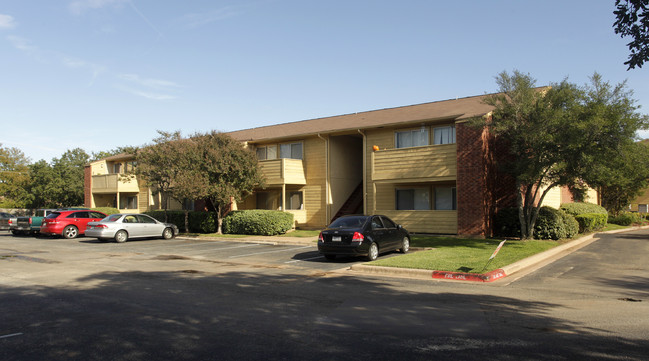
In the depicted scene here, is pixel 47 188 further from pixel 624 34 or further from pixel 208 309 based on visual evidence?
pixel 624 34

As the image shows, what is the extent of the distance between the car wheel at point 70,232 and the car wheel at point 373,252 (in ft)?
59.9

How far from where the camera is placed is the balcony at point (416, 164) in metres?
21.2

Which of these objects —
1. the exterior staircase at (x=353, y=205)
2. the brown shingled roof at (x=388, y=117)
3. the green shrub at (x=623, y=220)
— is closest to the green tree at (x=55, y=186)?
the brown shingled roof at (x=388, y=117)

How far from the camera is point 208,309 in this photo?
7867 millimetres

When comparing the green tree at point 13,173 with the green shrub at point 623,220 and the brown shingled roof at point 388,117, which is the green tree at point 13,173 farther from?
the green shrub at point 623,220

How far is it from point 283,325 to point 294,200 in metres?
21.4

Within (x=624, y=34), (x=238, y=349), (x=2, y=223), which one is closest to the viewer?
(x=238, y=349)

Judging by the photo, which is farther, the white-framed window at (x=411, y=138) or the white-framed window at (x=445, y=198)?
the white-framed window at (x=411, y=138)

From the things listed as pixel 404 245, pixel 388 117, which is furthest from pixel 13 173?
pixel 404 245

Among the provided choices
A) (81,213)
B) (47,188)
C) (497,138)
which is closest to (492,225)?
(497,138)

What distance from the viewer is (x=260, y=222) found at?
80.6ft

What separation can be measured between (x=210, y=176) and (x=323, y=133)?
657 cm

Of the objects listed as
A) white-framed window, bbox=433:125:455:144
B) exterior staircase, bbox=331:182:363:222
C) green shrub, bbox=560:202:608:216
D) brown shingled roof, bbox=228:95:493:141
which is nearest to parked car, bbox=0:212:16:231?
brown shingled roof, bbox=228:95:493:141

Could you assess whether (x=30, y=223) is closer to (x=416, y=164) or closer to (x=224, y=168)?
(x=224, y=168)
